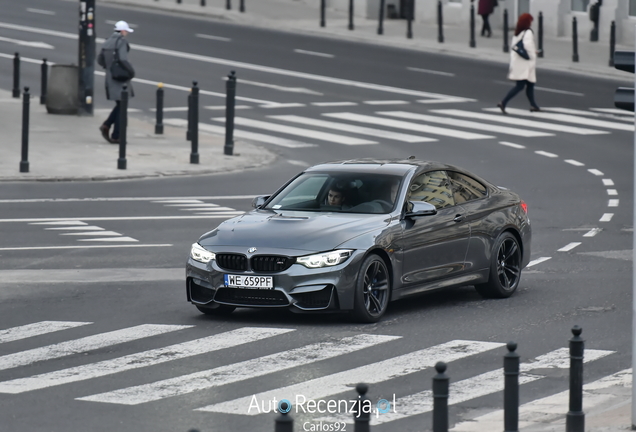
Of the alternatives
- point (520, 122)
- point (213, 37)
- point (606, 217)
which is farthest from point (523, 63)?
point (213, 37)

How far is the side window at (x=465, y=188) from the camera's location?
13.1 metres

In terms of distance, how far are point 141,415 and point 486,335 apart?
11.9 ft

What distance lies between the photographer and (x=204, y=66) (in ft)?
124

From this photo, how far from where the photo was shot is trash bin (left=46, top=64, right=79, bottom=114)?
92.6 feet

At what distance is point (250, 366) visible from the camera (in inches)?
388

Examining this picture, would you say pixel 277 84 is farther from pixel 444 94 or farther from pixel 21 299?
pixel 21 299

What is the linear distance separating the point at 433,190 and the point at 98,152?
492 inches

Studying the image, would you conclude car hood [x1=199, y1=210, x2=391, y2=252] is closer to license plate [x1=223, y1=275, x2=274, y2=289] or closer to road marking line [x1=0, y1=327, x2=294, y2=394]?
license plate [x1=223, y1=275, x2=274, y2=289]

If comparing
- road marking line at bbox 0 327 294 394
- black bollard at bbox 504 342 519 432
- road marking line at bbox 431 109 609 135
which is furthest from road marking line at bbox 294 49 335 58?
black bollard at bbox 504 342 519 432

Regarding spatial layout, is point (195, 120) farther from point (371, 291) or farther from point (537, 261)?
point (371, 291)

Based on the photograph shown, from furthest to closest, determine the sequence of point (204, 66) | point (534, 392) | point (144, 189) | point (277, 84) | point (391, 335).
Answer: point (204, 66)
point (277, 84)
point (144, 189)
point (391, 335)
point (534, 392)

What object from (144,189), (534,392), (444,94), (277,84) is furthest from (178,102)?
(534,392)

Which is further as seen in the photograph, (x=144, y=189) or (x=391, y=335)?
(x=144, y=189)

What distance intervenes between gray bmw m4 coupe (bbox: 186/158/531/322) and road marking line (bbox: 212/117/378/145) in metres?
12.4
